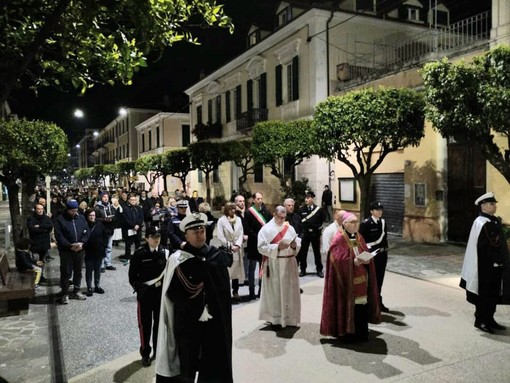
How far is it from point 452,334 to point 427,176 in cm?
906

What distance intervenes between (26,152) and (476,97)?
10.3 metres

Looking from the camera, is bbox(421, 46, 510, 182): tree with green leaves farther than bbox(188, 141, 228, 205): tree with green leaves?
No

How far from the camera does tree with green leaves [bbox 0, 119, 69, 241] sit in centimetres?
1068

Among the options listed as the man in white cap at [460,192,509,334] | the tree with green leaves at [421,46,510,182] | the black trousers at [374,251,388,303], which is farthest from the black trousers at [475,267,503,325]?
the tree with green leaves at [421,46,510,182]

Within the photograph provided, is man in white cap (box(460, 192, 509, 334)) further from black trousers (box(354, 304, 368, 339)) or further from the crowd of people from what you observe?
black trousers (box(354, 304, 368, 339))

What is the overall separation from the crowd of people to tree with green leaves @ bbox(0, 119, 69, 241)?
1673mm

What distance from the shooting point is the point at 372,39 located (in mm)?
20922

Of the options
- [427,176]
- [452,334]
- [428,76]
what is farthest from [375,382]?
[427,176]

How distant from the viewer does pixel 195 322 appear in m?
3.51

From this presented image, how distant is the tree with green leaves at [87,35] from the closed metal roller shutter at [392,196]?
11423 millimetres

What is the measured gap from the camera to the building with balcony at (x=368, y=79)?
13352 mm

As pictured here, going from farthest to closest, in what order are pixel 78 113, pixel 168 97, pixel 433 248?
1. pixel 168 97
2. pixel 78 113
3. pixel 433 248

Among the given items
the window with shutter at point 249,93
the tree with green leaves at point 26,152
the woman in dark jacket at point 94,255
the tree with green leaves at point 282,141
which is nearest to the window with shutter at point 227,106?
the window with shutter at point 249,93

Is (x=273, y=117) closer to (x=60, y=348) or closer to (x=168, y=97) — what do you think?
(x=60, y=348)
